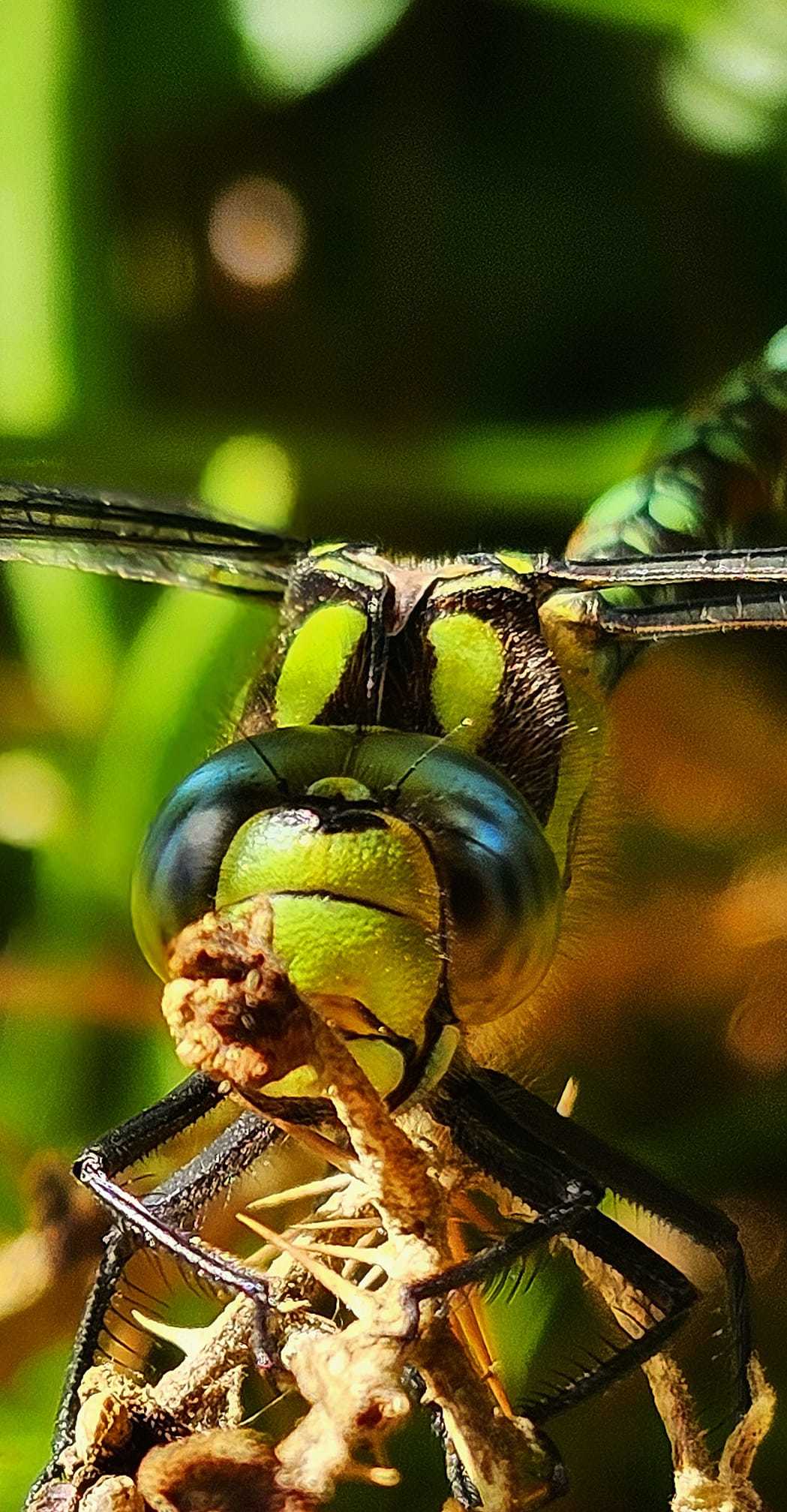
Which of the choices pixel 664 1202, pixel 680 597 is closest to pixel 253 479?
pixel 680 597

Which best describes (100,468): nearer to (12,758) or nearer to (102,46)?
(12,758)

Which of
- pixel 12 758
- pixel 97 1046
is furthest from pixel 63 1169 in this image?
pixel 12 758

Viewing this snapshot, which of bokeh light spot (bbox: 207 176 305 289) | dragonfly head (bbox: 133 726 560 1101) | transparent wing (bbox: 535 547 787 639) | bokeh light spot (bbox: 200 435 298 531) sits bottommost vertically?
dragonfly head (bbox: 133 726 560 1101)

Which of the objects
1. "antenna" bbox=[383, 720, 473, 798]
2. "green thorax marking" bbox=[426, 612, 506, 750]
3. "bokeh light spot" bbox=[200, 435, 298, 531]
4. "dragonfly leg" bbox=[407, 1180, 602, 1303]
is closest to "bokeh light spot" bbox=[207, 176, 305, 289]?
"bokeh light spot" bbox=[200, 435, 298, 531]

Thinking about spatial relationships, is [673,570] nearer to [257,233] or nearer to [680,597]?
[680,597]

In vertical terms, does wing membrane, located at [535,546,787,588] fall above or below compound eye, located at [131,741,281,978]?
above

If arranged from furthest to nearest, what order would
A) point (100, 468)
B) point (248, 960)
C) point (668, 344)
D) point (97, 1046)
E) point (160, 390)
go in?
point (668, 344), point (160, 390), point (100, 468), point (97, 1046), point (248, 960)

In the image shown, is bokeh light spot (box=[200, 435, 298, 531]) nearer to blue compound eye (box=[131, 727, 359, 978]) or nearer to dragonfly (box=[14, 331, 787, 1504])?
dragonfly (box=[14, 331, 787, 1504])

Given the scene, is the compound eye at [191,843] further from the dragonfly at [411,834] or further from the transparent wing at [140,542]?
the transparent wing at [140,542]
